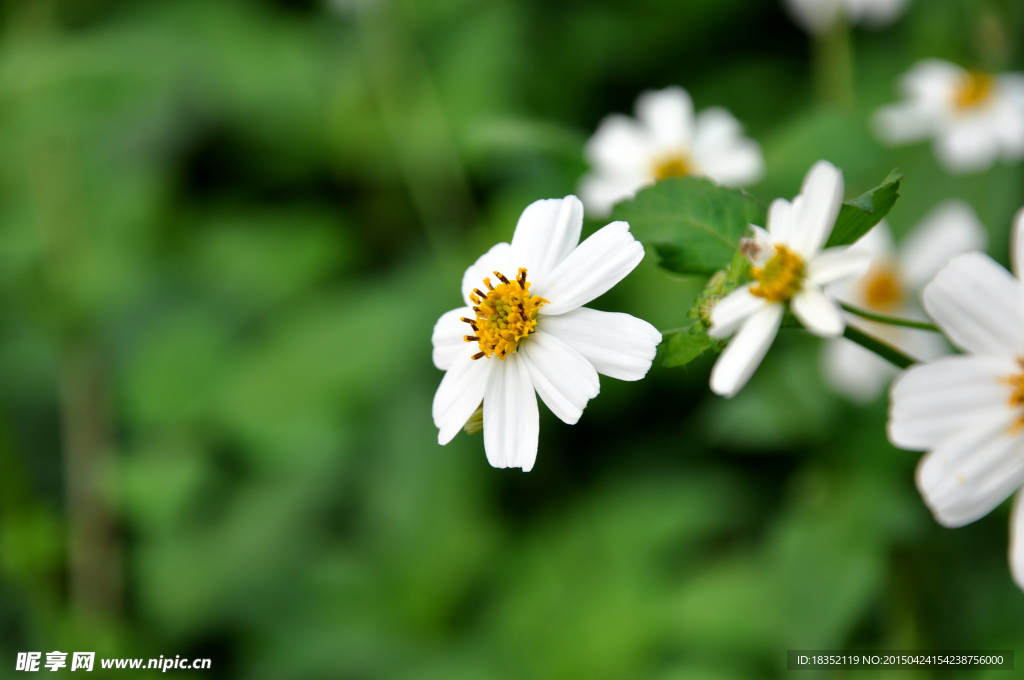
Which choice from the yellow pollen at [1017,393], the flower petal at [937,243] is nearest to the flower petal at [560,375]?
the yellow pollen at [1017,393]

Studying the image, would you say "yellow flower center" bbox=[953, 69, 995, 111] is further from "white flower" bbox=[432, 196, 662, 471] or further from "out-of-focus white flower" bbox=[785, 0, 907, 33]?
"white flower" bbox=[432, 196, 662, 471]

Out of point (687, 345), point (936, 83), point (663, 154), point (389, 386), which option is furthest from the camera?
point (389, 386)

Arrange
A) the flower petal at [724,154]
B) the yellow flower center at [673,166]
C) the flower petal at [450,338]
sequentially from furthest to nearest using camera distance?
the yellow flower center at [673,166]
the flower petal at [724,154]
the flower petal at [450,338]

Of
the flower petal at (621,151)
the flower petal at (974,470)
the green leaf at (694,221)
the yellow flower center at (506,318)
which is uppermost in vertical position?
→ the flower petal at (621,151)

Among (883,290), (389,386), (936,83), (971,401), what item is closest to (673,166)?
(883,290)

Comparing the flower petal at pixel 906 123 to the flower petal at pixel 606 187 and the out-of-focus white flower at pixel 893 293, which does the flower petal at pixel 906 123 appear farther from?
the flower petal at pixel 606 187

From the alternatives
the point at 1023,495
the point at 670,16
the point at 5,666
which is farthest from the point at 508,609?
the point at 670,16

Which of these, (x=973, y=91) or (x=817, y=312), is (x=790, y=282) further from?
(x=973, y=91)
